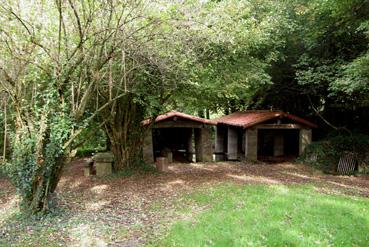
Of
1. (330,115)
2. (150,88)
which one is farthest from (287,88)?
(150,88)

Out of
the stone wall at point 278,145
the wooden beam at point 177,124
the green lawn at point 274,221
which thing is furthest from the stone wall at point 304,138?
the green lawn at point 274,221

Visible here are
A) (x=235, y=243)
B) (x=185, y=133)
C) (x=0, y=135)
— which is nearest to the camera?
(x=235, y=243)

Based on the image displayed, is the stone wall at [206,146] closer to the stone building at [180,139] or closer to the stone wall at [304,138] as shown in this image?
the stone building at [180,139]

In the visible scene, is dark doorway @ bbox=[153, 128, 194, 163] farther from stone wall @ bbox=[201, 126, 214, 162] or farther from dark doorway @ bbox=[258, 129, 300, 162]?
dark doorway @ bbox=[258, 129, 300, 162]

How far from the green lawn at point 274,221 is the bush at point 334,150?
5.78 metres

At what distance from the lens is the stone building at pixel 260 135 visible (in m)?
16.3

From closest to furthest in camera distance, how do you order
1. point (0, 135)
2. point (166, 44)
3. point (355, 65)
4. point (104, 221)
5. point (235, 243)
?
point (235, 243) < point (104, 221) < point (166, 44) < point (355, 65) < point (0, 135)

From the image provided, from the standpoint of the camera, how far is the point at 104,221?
278 inches

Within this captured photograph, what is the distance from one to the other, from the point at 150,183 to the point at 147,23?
550cm

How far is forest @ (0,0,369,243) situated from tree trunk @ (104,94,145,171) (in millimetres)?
42

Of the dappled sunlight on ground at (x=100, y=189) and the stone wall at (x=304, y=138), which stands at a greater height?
the stone wall at (x=304, y=138)

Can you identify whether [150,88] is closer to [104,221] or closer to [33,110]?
[33,110]

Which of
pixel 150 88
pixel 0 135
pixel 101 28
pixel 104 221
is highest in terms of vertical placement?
pixel 101 28

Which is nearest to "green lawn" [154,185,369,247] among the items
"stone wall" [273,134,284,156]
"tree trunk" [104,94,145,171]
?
"tree trunk" [104,94,145,171]
